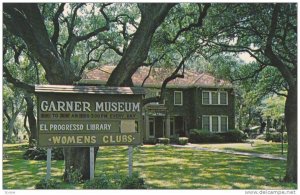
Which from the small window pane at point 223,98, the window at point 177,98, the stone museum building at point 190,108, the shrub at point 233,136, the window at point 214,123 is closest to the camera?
the shrub at point 233,136

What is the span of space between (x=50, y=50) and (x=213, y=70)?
14018 mm

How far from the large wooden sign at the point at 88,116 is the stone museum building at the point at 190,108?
26577 millimetres

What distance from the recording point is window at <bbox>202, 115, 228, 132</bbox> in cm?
3988

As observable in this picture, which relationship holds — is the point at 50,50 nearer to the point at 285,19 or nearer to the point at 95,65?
the point at 285,19

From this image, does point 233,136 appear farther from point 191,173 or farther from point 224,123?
point 191,173

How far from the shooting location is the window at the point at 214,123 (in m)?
Answer: 39.9

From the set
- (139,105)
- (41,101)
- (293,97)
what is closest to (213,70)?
(293,97)

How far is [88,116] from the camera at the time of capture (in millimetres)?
11188

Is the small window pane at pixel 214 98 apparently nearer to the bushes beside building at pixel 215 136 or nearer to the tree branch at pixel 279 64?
the bushes beside building at pixel 215 136

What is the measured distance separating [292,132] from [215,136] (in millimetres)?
24450

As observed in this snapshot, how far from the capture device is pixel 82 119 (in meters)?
11.1

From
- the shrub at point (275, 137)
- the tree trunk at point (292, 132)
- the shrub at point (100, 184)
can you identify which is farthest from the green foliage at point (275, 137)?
the shrub at point (100, 184)

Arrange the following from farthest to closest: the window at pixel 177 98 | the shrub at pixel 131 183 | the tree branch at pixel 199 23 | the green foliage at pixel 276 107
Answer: the green foliage at pixel 276 107 → the window at pixel 177 98 → the tree branch at pixel 199 23 → the shrub at pixel 131 183

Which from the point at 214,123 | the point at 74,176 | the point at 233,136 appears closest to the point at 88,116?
the point at 74,176
